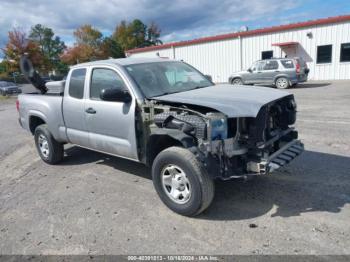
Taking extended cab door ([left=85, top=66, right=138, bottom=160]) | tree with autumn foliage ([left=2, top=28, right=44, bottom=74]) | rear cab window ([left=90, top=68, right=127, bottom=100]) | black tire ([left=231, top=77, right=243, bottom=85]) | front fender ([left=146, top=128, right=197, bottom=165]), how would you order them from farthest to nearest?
tree with autumn foliage ([left=2, top=28, right=44, bottom=74]) → black tire ([left=231, top=77, right=243, bottom=85]) → rear cab window ([left=90, top=68, right=127, bottom=100]) → extended cab door ([left=85, top=66, right=138, bottom=160]) → front fender ([left=146, top=128, right=197, bottom=165])

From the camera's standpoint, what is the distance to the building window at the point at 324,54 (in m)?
20.0

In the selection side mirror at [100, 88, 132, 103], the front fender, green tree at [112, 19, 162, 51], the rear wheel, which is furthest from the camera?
green tree at [112, 19, 162, 51]

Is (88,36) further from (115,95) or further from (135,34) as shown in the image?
(115,95)

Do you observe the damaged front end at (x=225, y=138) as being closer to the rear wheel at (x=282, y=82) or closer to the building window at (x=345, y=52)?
the rear wheel at (x=282, y=82)

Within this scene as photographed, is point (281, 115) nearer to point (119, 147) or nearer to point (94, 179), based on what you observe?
point (119, 147)

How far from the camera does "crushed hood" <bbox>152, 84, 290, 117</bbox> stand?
3287mm

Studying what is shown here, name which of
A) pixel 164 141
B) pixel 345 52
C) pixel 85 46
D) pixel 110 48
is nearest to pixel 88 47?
pixel 85 46

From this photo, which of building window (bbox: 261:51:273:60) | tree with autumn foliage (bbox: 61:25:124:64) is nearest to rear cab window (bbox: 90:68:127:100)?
building window (bbox: 261:51:273:60)

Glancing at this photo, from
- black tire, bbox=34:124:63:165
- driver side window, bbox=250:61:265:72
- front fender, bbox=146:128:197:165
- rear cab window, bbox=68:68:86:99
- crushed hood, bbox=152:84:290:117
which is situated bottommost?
black tire, bbox=34:124:63:165

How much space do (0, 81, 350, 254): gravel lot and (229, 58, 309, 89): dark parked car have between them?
1127 cm

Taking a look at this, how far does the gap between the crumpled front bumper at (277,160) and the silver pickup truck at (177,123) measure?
11 millimetres

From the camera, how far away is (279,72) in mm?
16312

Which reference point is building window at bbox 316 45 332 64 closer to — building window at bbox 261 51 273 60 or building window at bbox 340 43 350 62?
building window at bbox 340 43 350 62

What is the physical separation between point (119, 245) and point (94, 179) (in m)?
2.08
